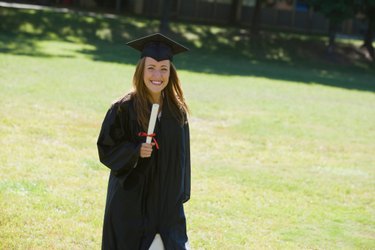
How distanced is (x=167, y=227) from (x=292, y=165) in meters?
6.41

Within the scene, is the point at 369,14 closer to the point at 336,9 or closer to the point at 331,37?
the point at 331,37

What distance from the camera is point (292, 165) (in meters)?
10.6

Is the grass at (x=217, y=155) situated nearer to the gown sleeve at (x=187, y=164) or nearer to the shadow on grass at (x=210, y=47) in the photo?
the shadow on grass at (x=210, y=47)

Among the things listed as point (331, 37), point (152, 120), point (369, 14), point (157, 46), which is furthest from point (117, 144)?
point (369, 14)

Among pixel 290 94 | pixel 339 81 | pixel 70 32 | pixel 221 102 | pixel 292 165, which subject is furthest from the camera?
pixel 70 32

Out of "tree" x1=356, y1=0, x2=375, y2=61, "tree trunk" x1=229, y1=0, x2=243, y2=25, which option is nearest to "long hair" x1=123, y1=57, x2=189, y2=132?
"tree" x1=356, y1=0, x2=375, y2=61

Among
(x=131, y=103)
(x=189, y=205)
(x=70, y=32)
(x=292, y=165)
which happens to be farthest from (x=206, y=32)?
(x=131, y=103)

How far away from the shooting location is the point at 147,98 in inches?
177

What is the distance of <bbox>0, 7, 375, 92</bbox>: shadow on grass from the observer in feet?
81.9

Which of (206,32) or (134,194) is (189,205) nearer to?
(134,194)

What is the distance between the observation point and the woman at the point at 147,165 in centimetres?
438

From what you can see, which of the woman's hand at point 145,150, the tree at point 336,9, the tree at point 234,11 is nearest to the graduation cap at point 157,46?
the woman's hand at point 145,150

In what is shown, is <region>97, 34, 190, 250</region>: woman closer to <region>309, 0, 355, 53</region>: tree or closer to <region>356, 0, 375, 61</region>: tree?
<region>309, 0, 355, 53</region>: tree

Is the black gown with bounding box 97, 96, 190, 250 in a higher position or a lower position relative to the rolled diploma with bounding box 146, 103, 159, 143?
lower
